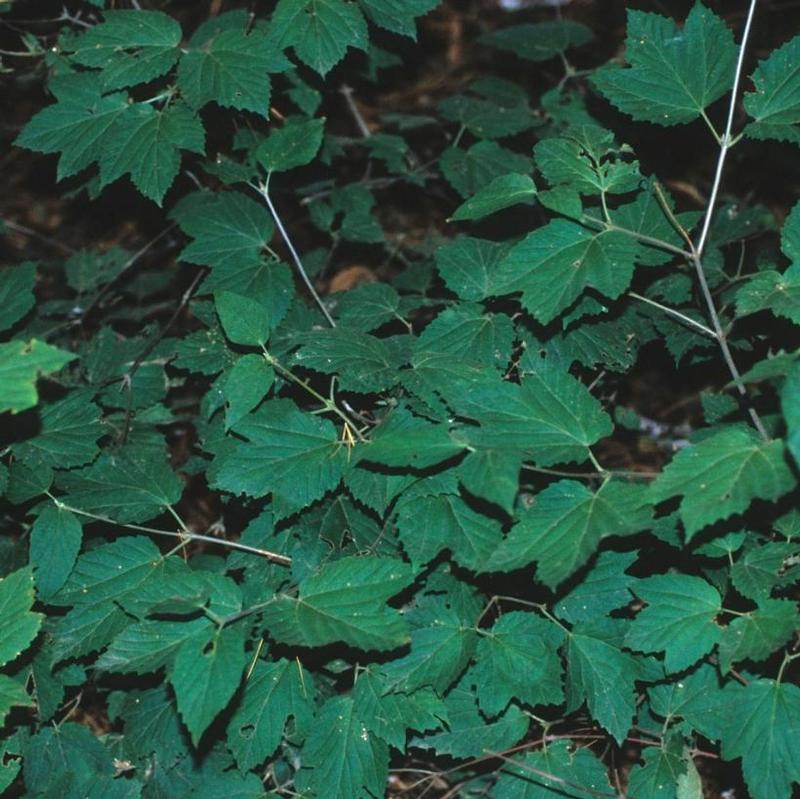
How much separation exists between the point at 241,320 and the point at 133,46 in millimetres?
1025

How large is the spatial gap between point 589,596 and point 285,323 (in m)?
1.32

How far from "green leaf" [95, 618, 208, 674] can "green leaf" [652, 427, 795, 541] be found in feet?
3.75

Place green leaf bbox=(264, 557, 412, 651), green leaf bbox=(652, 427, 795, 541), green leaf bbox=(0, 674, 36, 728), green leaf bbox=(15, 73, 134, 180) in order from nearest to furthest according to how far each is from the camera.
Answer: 1. green leaf bbox=(652, 427, 795, 541)
2. green leaf bbox=(264, 557, 412, 651)
3. green leaf bbox=(0, 674, 36, 728)
4. green leaf bbox=(15, 73, 134, 180)

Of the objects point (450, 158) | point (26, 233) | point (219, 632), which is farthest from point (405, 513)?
point (26, 233)

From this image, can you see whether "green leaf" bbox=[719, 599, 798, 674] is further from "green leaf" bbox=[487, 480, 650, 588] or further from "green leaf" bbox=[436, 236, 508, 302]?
"green leaf" bbox=[436, 236, 508, 302]

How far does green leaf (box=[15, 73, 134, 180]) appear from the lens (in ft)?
10.0

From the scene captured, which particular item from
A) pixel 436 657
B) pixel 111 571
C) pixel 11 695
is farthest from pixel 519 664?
pixel 11 695

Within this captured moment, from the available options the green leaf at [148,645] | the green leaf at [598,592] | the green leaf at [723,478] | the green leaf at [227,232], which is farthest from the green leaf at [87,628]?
the green leaf at [723,478]

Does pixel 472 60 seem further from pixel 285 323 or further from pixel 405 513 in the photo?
pixel 405 513

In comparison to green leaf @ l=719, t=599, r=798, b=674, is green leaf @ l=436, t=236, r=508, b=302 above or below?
above

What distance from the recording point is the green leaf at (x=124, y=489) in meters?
2.77

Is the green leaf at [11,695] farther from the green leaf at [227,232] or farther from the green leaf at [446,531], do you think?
the green leaf at [227,232]

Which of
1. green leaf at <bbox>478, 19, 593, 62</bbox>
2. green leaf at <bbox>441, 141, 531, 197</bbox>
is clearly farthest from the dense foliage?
green leaf at <bbox>478, 19, 593, 62</bbox>

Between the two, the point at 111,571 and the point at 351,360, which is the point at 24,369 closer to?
the point at 111,571
